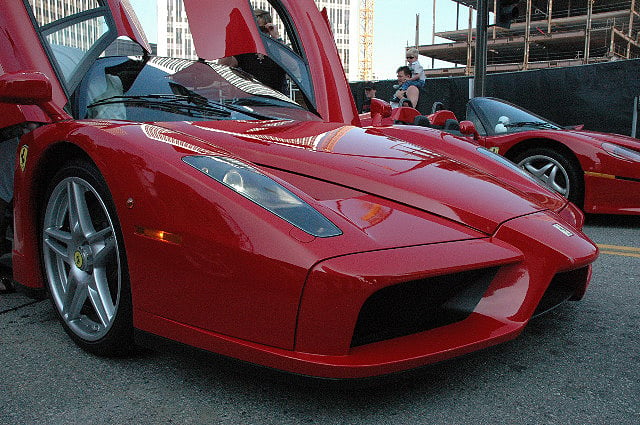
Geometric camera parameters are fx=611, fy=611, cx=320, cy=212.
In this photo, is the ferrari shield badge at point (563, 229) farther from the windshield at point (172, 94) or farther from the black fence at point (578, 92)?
the black fence at point (578, 92)

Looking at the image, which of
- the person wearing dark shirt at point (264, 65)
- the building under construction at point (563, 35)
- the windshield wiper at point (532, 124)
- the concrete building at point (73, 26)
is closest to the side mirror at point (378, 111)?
the person wearing dark shirt at point (264, 65)

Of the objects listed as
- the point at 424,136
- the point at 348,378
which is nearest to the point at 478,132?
the point at 424,136

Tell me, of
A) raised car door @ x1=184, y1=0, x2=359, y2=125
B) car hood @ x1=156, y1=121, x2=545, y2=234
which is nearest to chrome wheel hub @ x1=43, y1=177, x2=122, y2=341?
car hood @ x1=156, y1=121, x2=545, y2=234

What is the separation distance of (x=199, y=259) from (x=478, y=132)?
4460 mm

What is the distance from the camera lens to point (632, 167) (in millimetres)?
4492

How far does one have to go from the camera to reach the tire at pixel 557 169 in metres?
4.81

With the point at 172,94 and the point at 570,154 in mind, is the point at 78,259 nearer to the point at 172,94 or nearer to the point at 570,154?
the point at 172,94

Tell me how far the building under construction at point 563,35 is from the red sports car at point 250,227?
40106mm

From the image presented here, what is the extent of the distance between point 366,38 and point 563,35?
4677 cm

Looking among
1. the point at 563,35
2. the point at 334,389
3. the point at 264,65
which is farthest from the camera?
the point at 563,35

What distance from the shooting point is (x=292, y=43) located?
338 centimetres

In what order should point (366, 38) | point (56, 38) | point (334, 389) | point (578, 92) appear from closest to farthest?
point (334, 389), point (56, 38), point (578, 92), point (366, 38)

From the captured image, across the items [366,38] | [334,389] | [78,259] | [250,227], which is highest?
[366,38]

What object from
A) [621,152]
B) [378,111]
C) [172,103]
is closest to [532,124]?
[621,152]
